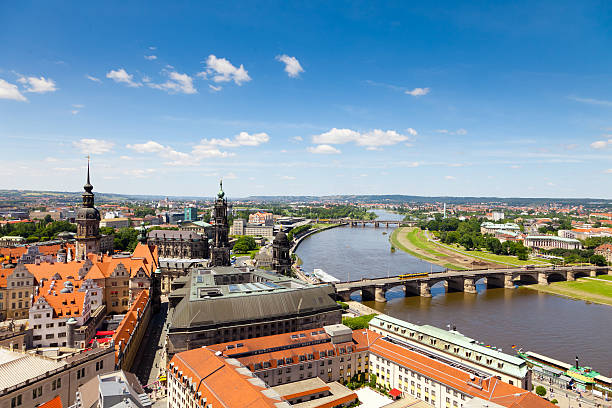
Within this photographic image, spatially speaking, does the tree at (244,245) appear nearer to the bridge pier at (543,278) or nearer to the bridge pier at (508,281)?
the bridge pier at (508,281)

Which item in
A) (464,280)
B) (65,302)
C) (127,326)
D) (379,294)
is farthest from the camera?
(464,280)

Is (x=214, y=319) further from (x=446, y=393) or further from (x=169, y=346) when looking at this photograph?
(x=446, y=393)

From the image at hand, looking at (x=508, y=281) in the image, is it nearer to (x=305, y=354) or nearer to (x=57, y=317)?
(x=305, y=354)

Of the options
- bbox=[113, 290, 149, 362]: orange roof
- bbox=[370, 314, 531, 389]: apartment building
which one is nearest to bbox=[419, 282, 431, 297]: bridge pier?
bbox=[370, 314, 531, 389]: apartment building

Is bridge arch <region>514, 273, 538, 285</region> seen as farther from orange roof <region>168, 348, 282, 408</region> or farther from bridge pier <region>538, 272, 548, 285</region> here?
orange roof <region>168, 348, 282, 408</region>

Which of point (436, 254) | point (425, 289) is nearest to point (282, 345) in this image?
point (425, 289)

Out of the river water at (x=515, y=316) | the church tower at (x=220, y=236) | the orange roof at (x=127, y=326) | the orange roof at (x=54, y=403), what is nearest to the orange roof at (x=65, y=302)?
the orange roof at (x=127, y=326)
